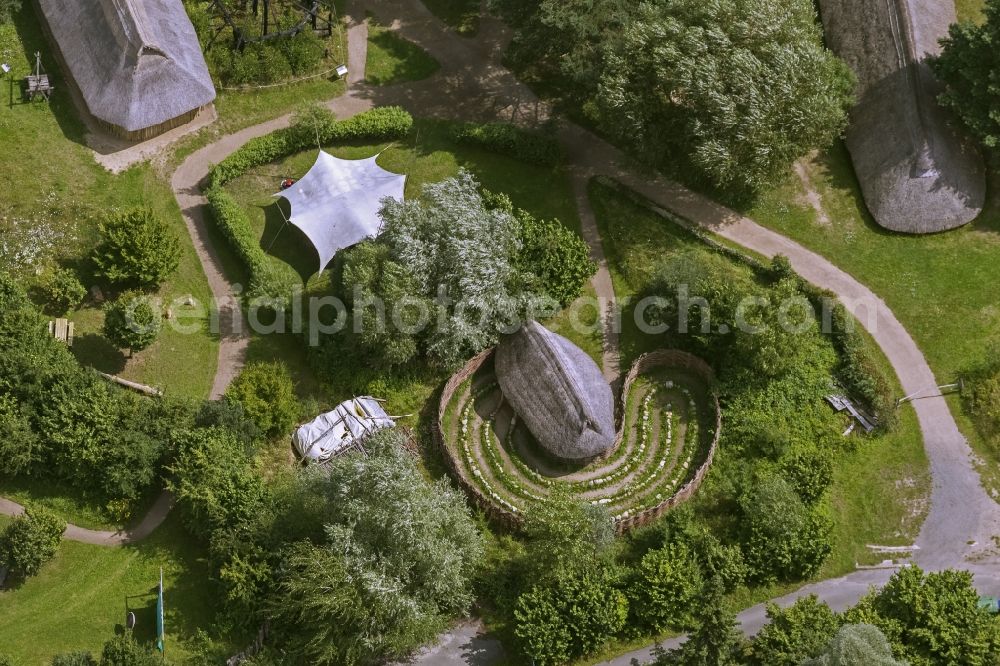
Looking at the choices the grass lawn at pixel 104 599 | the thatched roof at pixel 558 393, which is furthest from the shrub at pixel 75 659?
the thatched roof at pixel 558 393

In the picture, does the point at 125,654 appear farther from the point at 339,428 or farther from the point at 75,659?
the point at 339,428

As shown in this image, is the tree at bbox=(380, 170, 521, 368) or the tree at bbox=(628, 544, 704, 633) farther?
the tree at bbox=(380, 170, 521, 368)

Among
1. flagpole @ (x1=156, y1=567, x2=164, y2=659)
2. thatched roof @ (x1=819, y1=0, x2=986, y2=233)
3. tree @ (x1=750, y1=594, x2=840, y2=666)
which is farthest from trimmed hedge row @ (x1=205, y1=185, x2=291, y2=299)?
thatched roof @ (x1=819, y1=0, x2=986, y2=233)

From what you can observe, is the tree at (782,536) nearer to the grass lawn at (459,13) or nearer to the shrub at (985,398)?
the shrub at (985,398)

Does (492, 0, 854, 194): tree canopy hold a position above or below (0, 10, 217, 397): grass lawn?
above

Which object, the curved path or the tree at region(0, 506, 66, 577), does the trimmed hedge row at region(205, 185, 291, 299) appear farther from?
the tree at region(0, 506, 66, 577)

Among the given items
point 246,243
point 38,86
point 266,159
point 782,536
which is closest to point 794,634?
point 782,536
